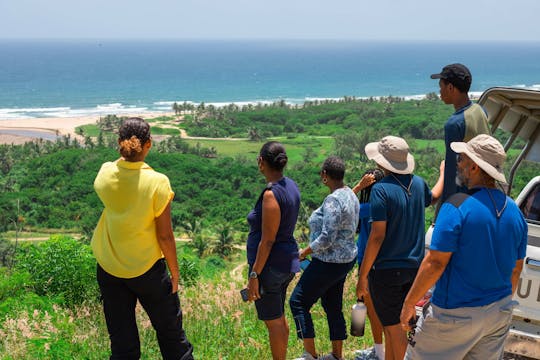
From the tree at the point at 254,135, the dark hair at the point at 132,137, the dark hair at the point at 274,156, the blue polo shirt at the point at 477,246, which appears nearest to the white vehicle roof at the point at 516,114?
the dark hair at the point at 274,156

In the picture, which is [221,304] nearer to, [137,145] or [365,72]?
[137,145]

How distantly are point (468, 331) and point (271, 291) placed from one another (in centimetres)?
137

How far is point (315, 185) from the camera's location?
52031mm

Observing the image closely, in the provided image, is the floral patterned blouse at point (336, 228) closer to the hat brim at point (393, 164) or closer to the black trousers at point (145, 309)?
the hat brim at point (393, 164)

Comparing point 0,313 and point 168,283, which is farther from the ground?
point 168,283

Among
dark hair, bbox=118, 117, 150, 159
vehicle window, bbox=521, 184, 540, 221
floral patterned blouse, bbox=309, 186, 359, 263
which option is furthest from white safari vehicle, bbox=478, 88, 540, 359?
dark hair, bbox=118, 117, 150, 159

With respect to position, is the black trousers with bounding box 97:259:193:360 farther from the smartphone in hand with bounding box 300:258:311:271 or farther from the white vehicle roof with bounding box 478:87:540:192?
the white vehicle roof with bounding box 478:87:540:192

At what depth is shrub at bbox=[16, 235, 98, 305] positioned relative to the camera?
21.9 feet

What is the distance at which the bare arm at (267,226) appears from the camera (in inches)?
147

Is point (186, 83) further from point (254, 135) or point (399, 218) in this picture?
point (399, 218)

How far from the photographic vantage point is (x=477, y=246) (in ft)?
9.11

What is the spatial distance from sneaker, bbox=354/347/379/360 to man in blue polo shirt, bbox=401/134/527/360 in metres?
1.43

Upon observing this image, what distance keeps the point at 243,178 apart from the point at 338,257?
5459cm

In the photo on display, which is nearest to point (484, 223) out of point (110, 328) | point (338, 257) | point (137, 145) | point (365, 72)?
point (338, 257)
